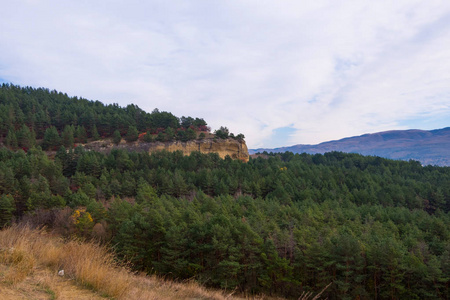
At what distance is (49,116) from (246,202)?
70321 millimetres

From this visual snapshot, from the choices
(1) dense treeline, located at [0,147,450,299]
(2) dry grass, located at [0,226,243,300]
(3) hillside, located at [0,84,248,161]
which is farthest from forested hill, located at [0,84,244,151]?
(2) dry grass, located at [0,226,243,300]

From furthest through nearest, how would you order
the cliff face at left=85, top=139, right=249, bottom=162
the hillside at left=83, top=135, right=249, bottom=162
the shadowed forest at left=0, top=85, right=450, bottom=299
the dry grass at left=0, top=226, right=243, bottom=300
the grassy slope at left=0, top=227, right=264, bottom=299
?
the cliff face at left=85, top=139, right=249, bottom=162, the hillside at left=83, top=135, right=249, bottom=162, the shadowed forest at left=0, top=85, right=450, bottom=299, the dry grass at left=0, top=226, right=243, bottom=300, the grassy slope at left=0, top=227, right=264, bottom=299

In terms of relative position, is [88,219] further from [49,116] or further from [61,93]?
[61,93]

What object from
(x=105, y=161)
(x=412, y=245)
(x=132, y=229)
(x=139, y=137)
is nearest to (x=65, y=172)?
(x=105, y=161)

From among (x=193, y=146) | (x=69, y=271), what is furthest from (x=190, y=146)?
(x=69, y=271)

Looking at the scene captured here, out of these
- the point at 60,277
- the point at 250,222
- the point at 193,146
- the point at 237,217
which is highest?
the point at 193,146

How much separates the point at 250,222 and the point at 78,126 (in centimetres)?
6218

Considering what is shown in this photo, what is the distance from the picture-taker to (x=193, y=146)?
2955 inches

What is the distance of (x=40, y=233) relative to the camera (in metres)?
8.33

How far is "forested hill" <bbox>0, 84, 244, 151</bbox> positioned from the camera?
2525 inches

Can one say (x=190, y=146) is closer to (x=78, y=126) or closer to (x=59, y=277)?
(x=78, y=126)

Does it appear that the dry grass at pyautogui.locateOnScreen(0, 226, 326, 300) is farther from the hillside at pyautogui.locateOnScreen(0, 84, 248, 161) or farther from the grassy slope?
the hillside at pyautogui.locateOnScreen(0, 84, 248, 161)

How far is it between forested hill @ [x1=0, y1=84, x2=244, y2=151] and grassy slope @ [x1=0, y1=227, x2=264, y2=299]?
67315mm

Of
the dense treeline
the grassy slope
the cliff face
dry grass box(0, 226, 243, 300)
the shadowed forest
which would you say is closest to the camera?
the grassy slope
